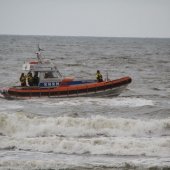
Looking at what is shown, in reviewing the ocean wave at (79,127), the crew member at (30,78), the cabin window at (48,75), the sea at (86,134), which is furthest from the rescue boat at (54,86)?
the ocean wave at (79,127)

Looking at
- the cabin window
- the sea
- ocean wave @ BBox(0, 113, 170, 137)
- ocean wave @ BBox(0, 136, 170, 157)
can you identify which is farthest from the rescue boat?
ocean wave @ BBox(0, 136, 170, 157)

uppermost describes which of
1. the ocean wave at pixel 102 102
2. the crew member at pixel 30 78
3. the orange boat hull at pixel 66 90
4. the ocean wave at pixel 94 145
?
the crew member at pixel 30 78

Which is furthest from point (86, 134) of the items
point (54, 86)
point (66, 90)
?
point (54, 86)

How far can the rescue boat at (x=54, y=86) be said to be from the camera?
73.3ft

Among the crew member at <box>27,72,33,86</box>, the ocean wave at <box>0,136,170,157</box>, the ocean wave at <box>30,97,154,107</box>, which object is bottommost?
the ocean wave at <box>0,136,170,157</box>

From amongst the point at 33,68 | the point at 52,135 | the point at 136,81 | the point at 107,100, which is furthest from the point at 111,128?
the point at 136,81

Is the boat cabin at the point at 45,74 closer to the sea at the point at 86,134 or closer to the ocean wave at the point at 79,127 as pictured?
the sea at the point at 86,134

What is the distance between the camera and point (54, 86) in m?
22.6

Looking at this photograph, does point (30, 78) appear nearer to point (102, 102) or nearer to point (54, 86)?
point (54, 86)

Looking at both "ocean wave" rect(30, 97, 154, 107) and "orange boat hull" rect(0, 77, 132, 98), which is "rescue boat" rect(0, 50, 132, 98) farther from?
"ocean wave" rect(30, 97, 154, 107)

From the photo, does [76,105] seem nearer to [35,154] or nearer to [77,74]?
[35,154]

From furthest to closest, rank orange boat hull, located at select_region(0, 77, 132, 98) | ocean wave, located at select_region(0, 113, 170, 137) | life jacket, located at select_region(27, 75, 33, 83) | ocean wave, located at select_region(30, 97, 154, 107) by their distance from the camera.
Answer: life jacket, located at select_region(27, 75, 33, 83)
orange boat hull, located at select_region(0, 77, 132, 98)
ocean wave, located at select_region(30, 97, 154, 107)
ocean wave, located at select_region(0, 113, 170, 137)

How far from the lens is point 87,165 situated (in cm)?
1131

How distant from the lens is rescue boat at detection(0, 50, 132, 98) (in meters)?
22.3
